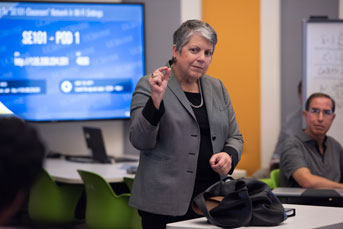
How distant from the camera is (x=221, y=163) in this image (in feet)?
8.75

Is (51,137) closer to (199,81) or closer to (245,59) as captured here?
(245,59)

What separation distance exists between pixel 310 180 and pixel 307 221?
1499 mm

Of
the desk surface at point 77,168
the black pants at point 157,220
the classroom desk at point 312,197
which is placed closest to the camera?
the black pants at point 157,220

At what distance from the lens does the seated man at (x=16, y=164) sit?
0.97 meters

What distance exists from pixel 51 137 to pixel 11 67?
0.87 meters

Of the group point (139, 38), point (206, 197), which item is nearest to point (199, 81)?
point (206, 197)

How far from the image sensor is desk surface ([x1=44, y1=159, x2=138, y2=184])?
4.72 m

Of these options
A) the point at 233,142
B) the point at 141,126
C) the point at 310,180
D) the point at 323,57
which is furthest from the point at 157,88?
the point at 323,57

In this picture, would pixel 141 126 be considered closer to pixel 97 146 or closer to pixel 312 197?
pixel 312 197

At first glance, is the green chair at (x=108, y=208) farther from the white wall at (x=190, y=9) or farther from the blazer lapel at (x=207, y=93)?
the white wall at (x=190, y=9)

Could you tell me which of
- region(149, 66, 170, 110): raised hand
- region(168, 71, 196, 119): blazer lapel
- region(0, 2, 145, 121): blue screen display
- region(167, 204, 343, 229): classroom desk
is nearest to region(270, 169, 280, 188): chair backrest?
region(167, 204, 343, 229): classroom desk

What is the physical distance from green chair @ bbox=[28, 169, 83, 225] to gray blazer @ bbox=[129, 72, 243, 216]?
7.98ft

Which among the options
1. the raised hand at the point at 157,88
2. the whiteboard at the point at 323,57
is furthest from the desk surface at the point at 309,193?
the whiteboard at the point at 323,57

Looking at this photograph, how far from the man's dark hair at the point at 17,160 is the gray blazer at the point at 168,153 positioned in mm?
1598
